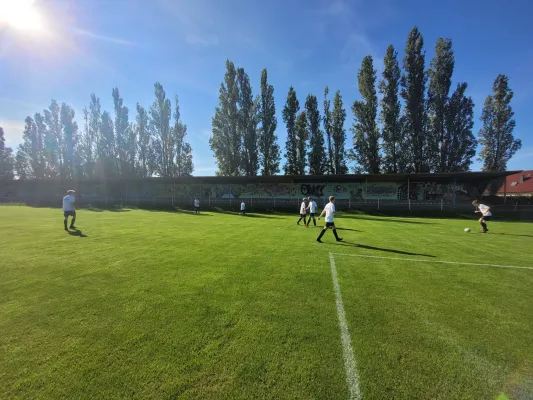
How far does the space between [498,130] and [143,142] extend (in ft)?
176

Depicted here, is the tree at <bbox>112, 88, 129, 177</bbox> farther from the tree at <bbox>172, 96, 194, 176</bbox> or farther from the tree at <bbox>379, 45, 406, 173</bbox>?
the tree at <bbox>379, 45, 406, 173</bbox>

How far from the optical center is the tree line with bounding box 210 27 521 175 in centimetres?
3103

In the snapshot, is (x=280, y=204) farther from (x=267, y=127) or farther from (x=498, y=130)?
(x=498, y=130)

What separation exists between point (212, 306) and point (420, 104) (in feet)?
120

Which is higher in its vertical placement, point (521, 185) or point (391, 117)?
point (391, 117)

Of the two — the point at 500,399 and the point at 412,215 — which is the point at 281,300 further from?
the point at 412,215

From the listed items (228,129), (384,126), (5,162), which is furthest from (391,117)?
(5,162)

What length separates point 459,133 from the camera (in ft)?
103

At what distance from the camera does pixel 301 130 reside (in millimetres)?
37688

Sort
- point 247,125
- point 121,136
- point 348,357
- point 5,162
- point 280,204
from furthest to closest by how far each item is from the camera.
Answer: point 5,162 → point 121,136 → point 247,125 → point 280,204 → point 348,357

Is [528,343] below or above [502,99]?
below

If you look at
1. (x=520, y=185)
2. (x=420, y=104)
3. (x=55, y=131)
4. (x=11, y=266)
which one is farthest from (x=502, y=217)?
(x=55, y=131)

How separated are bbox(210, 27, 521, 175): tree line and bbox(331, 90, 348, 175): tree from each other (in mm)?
142

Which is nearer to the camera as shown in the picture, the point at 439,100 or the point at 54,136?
the point at 439,100
